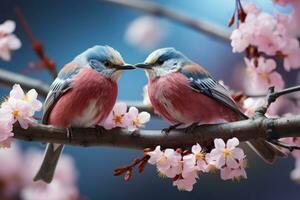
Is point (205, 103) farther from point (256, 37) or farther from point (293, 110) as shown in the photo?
point (293, 110)

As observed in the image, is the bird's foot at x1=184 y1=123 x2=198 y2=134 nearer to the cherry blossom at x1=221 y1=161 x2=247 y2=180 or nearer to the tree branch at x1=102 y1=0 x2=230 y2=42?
the cherry blossom at x1=221 y1=161 x2=247 y2=180

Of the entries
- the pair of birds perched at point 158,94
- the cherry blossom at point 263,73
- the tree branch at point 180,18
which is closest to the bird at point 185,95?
the pair of birds perched at point 158,94

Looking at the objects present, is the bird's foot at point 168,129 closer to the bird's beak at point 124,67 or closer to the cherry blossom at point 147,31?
the bird's beak at point 124,67

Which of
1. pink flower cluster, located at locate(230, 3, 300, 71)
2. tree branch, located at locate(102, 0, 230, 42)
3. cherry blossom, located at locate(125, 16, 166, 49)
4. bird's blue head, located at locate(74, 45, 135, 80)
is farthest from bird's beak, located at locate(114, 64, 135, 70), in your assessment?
cherry blossom, located at locate(125, 16, 166, 49)

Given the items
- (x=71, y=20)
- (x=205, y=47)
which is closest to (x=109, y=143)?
(x=71, y=20)

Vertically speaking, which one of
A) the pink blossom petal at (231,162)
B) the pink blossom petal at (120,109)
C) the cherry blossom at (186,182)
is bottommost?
the cherry blossom at (186,182)

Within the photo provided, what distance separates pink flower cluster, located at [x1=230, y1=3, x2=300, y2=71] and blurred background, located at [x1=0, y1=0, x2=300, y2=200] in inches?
11.0

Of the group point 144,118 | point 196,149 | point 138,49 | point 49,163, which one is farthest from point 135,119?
point 138,49

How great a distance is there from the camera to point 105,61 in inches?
29.6

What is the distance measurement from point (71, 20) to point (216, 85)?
563 millimetres

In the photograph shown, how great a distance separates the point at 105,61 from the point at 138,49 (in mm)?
452

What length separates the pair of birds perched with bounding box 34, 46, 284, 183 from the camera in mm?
771

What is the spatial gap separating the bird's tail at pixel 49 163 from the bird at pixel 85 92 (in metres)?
0.11

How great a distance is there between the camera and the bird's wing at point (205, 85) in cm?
78
